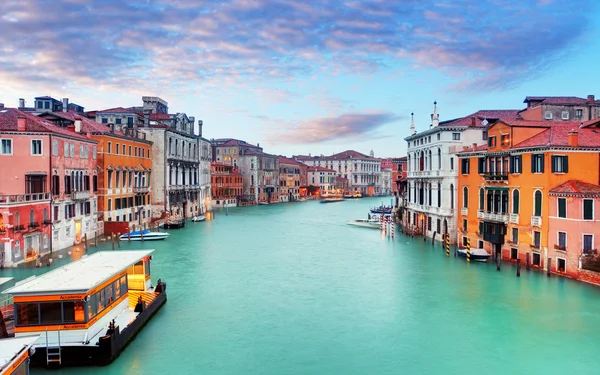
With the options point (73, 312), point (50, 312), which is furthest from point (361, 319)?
point (50, 312)

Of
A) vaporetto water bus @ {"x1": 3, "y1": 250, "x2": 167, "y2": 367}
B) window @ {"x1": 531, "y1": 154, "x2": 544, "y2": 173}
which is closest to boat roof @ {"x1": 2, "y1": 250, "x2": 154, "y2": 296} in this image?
vaporetto water bus @ {"x1": 3, "y1": 250, "x2": 167, "y2": 367}

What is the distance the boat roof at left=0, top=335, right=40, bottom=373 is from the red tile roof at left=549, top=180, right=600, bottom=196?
20.0 metres

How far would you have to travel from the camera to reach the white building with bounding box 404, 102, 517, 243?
31609mm

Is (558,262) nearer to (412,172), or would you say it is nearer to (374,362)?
(374,362)

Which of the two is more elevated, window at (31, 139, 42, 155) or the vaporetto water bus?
window at (31, 139, 42, 155)

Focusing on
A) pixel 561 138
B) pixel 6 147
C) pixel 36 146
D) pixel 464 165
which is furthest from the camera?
pixel 464 165

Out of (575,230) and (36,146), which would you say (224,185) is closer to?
(36,146)

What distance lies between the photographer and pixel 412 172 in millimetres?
39594

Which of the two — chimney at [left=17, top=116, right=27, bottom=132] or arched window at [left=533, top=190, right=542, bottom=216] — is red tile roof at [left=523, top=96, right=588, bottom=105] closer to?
arched window at [left=533, top=190, right=542, bottom=216]

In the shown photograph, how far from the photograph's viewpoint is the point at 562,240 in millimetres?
21031

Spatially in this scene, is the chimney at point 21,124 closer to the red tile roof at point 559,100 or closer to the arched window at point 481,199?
the arched window at point 481,199

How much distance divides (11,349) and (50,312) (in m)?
3.83

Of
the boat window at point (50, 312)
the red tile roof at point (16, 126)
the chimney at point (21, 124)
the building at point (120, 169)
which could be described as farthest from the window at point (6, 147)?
the boat window at point (50, 312)

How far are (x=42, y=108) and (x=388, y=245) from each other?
1308 inches
